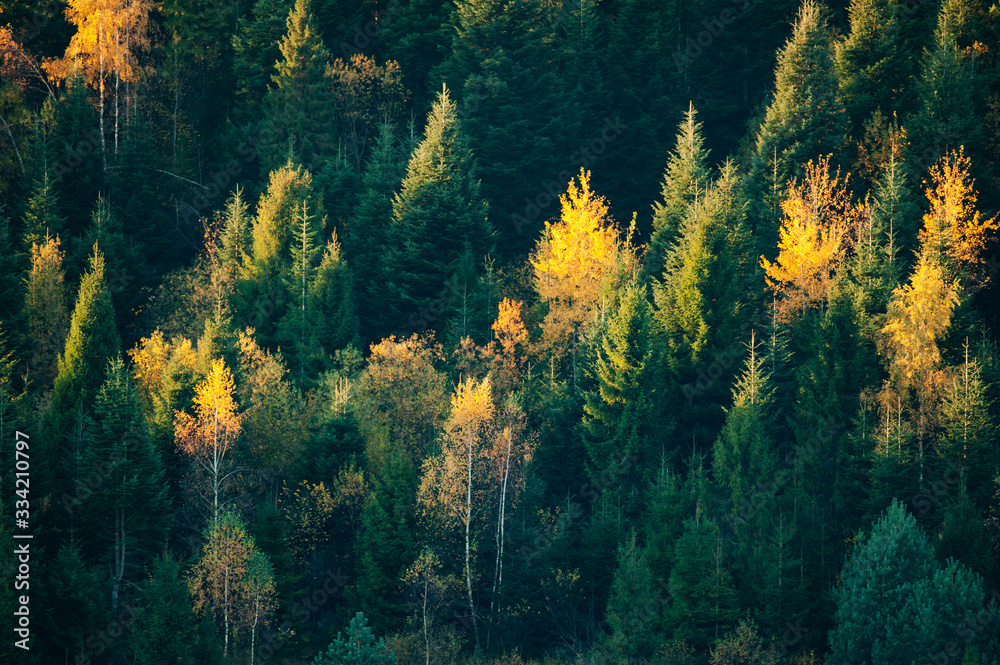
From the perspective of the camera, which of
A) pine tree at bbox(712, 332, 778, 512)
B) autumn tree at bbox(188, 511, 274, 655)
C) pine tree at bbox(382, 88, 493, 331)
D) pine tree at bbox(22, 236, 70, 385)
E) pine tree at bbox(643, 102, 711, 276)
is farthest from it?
pine tree at bbox(643, 102, 711, 276)

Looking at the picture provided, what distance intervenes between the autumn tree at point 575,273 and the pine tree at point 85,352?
21.7 metres

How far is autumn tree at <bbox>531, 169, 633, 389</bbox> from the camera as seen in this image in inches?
2409

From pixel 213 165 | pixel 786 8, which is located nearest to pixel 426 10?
pixel 213 165

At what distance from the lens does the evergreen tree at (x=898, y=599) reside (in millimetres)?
48562

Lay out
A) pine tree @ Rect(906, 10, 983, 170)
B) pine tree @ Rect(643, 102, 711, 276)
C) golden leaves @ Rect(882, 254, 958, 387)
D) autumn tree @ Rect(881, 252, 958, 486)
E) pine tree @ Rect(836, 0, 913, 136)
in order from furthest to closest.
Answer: pine tree @ Rect(836, 0, 913, 136), pine tree @ Rect(643, 102, 711, 276), pine tree @ Rect(906, 10, 983, 170), golden leaves @ Rect(882, 254, 958, 387), autumn tree @ Rect(881, 252, 958, 486)

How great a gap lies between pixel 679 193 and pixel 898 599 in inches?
991

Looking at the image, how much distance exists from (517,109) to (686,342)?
1969 cm

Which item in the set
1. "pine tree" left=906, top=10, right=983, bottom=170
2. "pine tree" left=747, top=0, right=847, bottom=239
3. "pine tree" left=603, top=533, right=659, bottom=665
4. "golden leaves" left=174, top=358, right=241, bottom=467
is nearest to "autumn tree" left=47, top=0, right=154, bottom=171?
"golden leaves" left=174, top=358, right=241, bottom=467

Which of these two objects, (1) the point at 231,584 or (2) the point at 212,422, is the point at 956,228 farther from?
(1) the point at 231,584

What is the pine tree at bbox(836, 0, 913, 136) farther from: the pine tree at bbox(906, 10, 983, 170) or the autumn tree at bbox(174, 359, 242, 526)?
the autumn tree at bbox(174, 359, 242, 526)

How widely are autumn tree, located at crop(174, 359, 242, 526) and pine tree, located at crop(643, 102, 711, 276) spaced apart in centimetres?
2421

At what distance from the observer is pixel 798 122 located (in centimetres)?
6519

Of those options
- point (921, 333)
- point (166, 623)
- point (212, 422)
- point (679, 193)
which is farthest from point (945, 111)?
point (166, 623)

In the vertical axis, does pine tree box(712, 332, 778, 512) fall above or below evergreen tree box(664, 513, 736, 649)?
above
